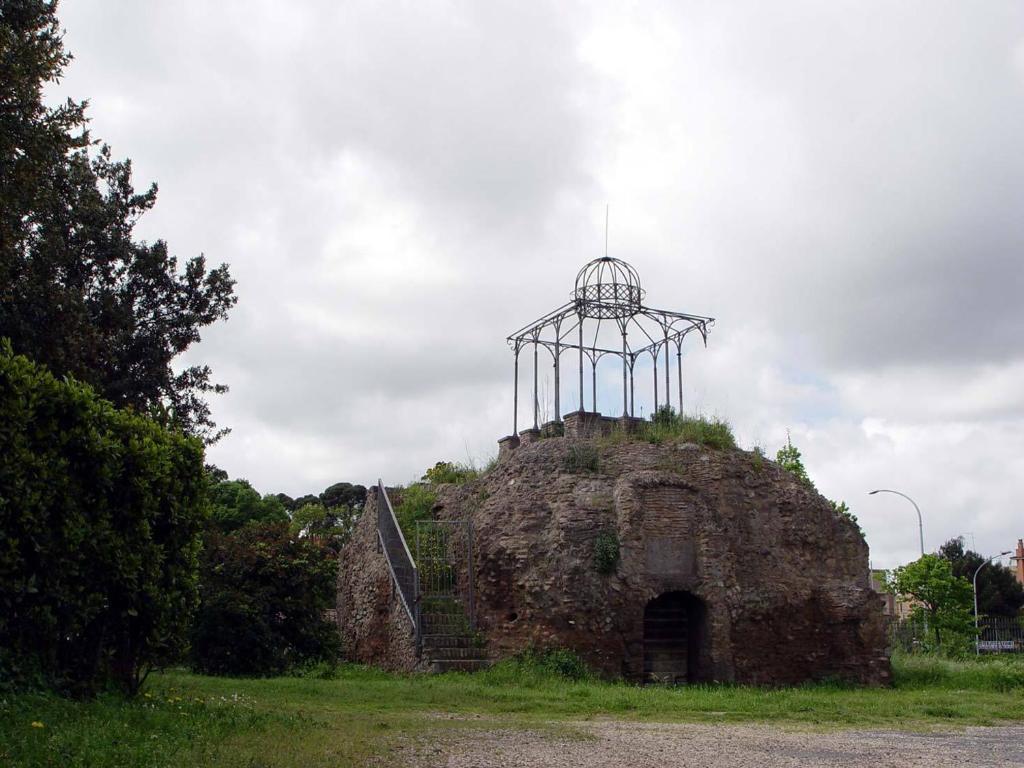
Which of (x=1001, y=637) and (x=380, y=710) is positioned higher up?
(x=1001, y=637)

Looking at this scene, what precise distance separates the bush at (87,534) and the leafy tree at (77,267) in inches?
64.0

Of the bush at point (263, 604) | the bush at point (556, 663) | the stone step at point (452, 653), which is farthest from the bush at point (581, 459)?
the bush at point (263, 604)

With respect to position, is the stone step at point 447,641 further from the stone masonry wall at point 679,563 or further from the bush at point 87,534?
the bush at point 87,534

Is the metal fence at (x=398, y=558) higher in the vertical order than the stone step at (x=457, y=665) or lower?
higher

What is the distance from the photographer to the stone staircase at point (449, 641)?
19.6m

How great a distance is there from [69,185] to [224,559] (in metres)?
7.56

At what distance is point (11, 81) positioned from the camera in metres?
12.7

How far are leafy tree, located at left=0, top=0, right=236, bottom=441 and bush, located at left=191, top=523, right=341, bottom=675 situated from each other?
246 centimetres

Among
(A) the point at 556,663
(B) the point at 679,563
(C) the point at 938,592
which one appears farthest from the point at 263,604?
(C) the point at 938,592

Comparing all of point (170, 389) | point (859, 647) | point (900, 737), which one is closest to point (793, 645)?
point (859, 647)

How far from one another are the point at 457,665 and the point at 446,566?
2789mm

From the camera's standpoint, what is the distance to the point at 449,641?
20219mm

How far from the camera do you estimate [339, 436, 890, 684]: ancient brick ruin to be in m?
19.6

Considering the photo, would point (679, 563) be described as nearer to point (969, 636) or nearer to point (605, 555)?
point (605, 555)
